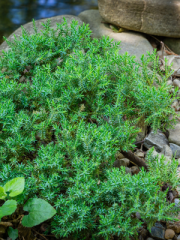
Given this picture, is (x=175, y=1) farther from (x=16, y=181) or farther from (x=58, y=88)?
(x=16, y=181)

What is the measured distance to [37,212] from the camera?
147 centimetres

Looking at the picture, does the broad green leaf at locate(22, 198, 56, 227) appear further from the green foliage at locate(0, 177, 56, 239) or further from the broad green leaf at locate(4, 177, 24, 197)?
the broad green leaf at locate(4, 177, 24, 197)

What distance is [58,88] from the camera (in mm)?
2146

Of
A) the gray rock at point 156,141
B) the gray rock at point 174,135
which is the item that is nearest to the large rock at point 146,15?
the gray rock at point 174,135

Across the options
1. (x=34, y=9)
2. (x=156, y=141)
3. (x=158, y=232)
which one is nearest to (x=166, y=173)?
(x=158, y=232)

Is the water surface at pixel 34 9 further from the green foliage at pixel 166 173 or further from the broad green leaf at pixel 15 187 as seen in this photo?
Answer: the green foliage at pixel 166 173

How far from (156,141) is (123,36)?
2024mm

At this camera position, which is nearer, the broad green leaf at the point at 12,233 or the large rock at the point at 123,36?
the broad green leaf at the point at 12,233

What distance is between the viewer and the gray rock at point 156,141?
7.80 ft

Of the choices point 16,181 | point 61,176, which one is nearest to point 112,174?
point 61,176

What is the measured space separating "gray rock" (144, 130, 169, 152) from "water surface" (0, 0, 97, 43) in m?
4.22

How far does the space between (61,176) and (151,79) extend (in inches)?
53.7

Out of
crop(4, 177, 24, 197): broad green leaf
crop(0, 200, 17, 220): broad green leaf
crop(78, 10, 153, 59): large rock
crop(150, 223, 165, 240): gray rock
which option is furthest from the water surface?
crop(150, 223, 165, 240): gray rock

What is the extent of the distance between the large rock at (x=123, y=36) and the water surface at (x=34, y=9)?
1.68 m
